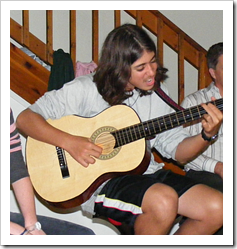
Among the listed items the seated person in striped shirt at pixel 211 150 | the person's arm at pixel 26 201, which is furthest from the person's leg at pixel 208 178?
the person's arm at pixel 26 201

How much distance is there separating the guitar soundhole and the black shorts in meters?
0.10

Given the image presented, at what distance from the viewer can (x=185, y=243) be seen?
5.56 feet

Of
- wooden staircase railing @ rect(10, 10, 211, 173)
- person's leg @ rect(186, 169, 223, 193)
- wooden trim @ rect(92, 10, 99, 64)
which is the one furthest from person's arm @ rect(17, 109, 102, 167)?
wooden trim @ rect(92, 10, 99, 64)

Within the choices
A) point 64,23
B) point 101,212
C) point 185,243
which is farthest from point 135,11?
point 185,243

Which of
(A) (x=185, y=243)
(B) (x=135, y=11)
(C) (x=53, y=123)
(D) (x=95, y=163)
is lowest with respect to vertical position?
(A) (x=185, y=243)

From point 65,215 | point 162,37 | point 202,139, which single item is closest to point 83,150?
point 202,139

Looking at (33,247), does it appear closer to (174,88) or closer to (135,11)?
(135,11)

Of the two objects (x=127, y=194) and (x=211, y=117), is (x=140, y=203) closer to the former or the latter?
(x=127, y=194)

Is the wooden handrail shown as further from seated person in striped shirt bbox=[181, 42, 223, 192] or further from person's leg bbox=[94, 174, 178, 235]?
person's leg bbox=[94, 174, 178, 235]

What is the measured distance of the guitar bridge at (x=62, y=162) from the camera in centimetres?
193

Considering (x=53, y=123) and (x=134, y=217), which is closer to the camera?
(x=134, y=217)

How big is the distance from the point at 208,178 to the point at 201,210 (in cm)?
39

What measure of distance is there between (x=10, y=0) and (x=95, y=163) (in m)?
0.71

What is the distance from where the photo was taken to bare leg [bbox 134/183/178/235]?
172cm
